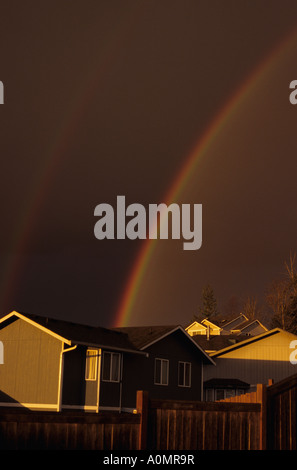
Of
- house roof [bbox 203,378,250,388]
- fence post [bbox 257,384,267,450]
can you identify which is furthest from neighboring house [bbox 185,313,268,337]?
fence post [bbox 257,384,267,450]

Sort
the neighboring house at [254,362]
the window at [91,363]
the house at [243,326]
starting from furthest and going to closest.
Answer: the house at [243,326], the neighboring house at [254,362], the window at [91,363]

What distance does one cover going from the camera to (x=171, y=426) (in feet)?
37.9

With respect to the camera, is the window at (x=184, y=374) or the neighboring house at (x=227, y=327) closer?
the window at (x=184, y=374)

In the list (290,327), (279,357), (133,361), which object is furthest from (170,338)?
(290,327)

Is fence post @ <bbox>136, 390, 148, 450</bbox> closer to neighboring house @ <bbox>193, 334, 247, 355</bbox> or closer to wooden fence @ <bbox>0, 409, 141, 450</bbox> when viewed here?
wooden fence @ <bbox>0, 409, 141, 450</bbox>

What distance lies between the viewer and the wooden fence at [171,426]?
9680 mm

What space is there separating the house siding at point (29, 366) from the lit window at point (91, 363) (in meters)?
2.24

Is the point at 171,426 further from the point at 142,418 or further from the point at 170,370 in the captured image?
the point at 170,370

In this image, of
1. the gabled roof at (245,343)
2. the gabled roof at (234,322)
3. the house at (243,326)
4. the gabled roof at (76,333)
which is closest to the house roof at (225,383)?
the gabled roof at (245,343)

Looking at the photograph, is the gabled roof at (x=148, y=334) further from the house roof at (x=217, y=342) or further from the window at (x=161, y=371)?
the house roof at (x=217, y=342)

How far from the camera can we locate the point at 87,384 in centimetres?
3334
